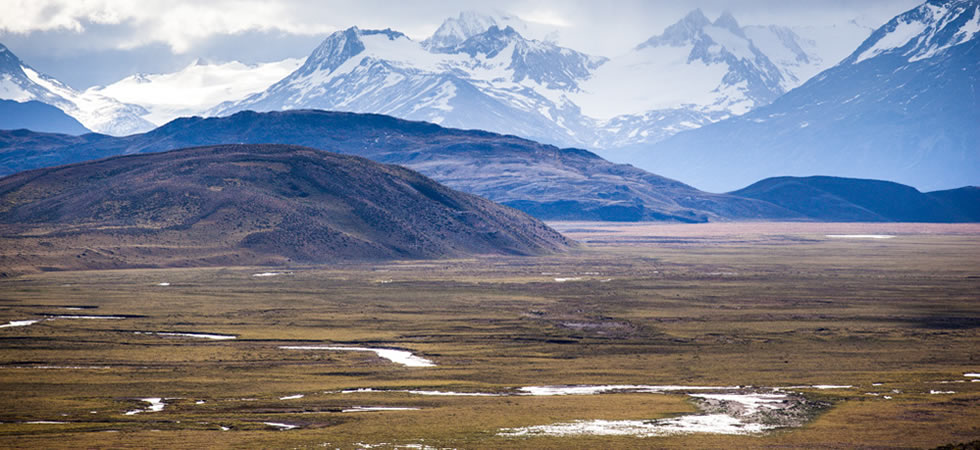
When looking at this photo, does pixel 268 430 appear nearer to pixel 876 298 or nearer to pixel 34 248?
pixel 876 298

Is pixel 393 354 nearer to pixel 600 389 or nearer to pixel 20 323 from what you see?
pixel 600 389

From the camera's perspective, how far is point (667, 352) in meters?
94.9

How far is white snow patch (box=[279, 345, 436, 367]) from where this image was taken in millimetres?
89312

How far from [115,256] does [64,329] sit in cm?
8641

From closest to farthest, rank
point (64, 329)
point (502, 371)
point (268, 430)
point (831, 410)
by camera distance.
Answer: point (268, 430)
point (831, 410)
point (502, 371)
point (64, 329)

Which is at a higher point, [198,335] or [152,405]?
[198,335]

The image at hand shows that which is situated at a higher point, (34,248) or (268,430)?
(34,248)

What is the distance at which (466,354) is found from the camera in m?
93.2

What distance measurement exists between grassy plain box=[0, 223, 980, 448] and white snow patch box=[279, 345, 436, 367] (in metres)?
1.43

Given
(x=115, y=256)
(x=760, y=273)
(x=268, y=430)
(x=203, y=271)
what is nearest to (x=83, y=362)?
(x=268, y=430)

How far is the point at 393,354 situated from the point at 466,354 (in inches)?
252

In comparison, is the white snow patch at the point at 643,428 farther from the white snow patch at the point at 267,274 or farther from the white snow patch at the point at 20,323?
the white snow patch at the point at 267,274

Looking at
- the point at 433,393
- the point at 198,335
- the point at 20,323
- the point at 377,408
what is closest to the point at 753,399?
the point at 433,393

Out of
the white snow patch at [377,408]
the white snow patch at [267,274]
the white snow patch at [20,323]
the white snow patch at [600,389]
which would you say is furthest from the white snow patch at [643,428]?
the white snow patch at [267,274]
